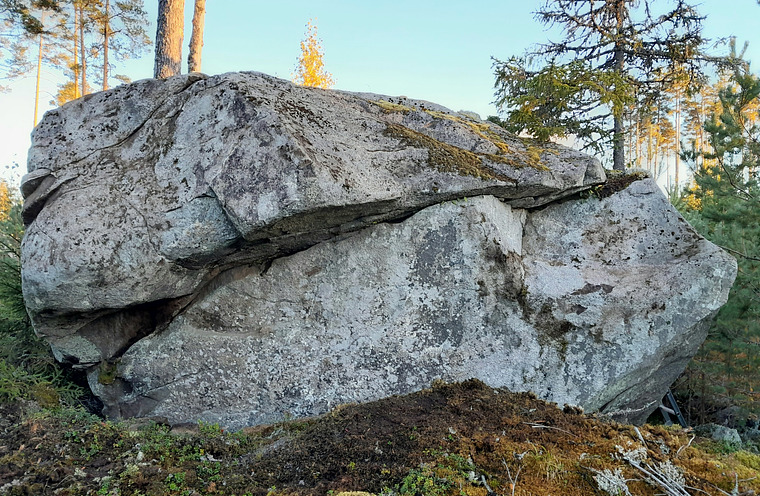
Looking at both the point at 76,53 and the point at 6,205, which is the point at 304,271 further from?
the point at 76,53

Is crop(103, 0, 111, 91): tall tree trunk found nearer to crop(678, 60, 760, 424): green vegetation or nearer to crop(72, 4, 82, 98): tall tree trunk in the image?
crop(72, 4, 82, 98): tall tree trunk

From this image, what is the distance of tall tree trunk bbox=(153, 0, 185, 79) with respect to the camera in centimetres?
1023

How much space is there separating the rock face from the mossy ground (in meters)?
1.20

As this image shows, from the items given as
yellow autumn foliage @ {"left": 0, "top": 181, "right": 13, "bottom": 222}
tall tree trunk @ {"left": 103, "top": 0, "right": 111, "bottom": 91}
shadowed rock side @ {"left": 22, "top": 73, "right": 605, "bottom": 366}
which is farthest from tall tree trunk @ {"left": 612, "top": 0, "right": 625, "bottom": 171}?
tall tree trunk @ {"left": 103, "top": 0, "right": 111, "bottom": 91}

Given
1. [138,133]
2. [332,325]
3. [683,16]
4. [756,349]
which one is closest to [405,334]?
[332,325]

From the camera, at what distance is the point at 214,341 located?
5.88 m

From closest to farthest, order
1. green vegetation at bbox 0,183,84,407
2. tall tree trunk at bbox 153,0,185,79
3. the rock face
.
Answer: the rock face → green vegetation at bbox 0,183,84,407 → tall tree trunk at bbox 153,0,185,79

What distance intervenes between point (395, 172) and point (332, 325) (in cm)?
199

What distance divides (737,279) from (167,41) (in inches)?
448

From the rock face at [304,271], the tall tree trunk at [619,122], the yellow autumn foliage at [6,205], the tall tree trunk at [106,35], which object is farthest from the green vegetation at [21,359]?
the tall tree trunk at [106,35]

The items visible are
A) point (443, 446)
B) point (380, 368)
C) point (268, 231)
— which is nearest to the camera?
point (443, 446)

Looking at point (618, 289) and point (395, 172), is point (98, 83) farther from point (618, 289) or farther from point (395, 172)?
point (618, 289)

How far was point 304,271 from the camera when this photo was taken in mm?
6090

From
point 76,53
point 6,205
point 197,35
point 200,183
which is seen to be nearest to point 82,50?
point 76,53
